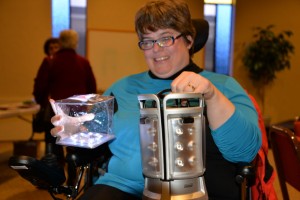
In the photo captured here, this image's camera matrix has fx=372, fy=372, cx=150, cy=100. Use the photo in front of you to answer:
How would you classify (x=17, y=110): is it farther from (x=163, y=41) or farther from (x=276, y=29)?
(x=276, y=29)

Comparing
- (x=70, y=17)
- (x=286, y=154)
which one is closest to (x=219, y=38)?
(x=70, y=17)

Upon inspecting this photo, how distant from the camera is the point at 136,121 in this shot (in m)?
1.40

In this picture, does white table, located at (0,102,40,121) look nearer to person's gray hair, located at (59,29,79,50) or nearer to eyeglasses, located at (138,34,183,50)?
person's gray hair, located at (59,29,79,50)

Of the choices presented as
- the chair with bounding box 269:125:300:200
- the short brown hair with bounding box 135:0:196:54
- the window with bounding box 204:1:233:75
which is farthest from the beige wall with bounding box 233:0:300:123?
the short brown hair with bounding box 135:0:196:54

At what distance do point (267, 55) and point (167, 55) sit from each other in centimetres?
493

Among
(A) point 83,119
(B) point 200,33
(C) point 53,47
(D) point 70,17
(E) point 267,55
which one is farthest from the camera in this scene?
(E) point 267,55

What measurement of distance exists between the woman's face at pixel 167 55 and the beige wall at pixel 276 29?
5034mm

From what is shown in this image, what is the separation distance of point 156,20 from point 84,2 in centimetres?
459

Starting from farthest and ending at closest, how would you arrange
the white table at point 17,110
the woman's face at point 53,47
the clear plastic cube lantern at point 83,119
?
the woman's face at point 53,47 → the white table at point 17,110 → the clear plastic cube lantern at point 83,119

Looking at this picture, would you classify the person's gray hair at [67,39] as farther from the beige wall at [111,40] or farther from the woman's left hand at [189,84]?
the woman's left hand at [189,84]

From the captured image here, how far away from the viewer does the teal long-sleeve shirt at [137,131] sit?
1.11 meters

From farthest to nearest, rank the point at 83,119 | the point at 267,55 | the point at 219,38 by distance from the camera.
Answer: the point at 219,38 < the point at 267,55 < the point at 83,119

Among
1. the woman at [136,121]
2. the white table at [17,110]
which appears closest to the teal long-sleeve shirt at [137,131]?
the woman at [136,121]

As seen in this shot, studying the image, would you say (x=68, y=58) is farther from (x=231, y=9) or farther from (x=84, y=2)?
(x=231, y=9)
